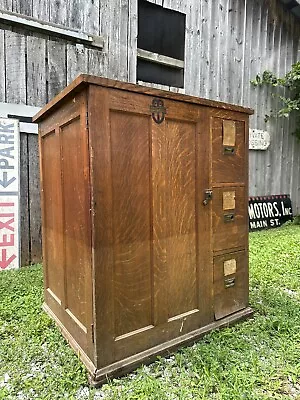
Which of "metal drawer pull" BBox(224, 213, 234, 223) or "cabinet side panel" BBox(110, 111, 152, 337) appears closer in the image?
"cabinet side panel" BBox(110, 111, 152, 337)

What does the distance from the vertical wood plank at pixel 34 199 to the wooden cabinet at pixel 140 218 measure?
1.04 metres

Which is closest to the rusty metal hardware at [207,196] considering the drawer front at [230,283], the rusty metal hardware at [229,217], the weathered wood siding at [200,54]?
the rusty metal hardware at [229,217]

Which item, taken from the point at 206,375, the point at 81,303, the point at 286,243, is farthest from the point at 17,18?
the point at 286,243

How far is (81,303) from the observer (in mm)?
1215

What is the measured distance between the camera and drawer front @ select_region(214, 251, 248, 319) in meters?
1.48

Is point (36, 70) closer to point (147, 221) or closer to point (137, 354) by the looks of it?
point (147, 221)

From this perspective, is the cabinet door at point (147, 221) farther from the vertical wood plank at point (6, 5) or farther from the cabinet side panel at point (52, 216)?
the vertical wood plank at point (6, 5)

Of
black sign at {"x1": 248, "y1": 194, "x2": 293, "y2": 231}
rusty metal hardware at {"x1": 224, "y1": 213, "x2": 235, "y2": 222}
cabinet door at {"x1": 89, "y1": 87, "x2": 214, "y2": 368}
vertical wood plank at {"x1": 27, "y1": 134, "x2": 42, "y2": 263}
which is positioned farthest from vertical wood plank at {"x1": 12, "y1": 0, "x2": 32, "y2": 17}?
black sign at {"x1": 248, "y1": 194, "x2": 293, "y2": 231}

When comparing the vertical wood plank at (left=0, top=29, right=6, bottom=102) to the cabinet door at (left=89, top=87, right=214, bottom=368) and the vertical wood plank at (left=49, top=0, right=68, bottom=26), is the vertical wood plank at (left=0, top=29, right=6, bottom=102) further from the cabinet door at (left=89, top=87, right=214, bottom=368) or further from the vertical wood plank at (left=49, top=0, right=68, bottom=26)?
the cabinet door at (left=89, top=87, right=214, bottom=368)

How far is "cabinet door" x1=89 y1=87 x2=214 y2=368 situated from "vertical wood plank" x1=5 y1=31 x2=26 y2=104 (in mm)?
1741

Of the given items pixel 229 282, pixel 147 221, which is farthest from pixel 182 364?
pixel 147 221

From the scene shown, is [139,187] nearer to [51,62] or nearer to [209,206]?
[209,206]

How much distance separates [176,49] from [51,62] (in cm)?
153

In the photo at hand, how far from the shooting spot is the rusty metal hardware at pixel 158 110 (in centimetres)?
121
